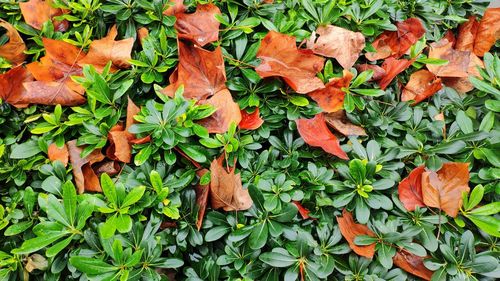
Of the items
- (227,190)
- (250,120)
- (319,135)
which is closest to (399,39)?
(319,135)

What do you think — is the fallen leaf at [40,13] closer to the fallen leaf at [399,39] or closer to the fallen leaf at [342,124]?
the fallen leaf at [342,124]

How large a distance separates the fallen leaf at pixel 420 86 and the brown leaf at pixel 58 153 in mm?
1170

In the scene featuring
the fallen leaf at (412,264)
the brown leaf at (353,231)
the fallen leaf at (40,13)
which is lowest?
the fallen leaf at (412,264)

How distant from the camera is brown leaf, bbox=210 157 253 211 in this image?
1.33 meters

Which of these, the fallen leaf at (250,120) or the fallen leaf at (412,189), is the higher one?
the fallen leaf at (250,120)

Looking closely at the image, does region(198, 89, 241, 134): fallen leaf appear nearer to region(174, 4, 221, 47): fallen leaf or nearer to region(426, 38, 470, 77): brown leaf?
region(174, 4, 221, 47): fallen leaf

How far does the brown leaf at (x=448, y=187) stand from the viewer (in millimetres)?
1356

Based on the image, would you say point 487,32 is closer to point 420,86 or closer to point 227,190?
point 420,86

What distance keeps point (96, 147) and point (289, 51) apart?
28.0 inches

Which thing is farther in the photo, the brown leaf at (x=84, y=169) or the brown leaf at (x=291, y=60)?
the brown leaf at (x=291, y=60)

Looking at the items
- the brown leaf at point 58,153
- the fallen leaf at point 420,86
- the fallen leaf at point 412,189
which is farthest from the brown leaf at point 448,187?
the brown leaf at point 58,153

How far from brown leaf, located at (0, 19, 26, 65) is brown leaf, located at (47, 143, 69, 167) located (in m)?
0.45

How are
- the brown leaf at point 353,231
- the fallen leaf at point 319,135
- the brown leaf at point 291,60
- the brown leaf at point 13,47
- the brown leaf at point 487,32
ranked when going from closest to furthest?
the brown leaf at point 353,231 < the fallen leaf at point 319,135 < the brown leaf at point 291,60 < the brown leaf at point 13,47 < the brown leaf at point 487,32

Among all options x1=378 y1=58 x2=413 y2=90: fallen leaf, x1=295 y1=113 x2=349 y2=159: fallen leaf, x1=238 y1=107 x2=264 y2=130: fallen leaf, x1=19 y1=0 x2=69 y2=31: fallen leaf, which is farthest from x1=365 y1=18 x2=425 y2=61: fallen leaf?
x1=19 y1=0 x2=69 y2=31: fallen leaf
